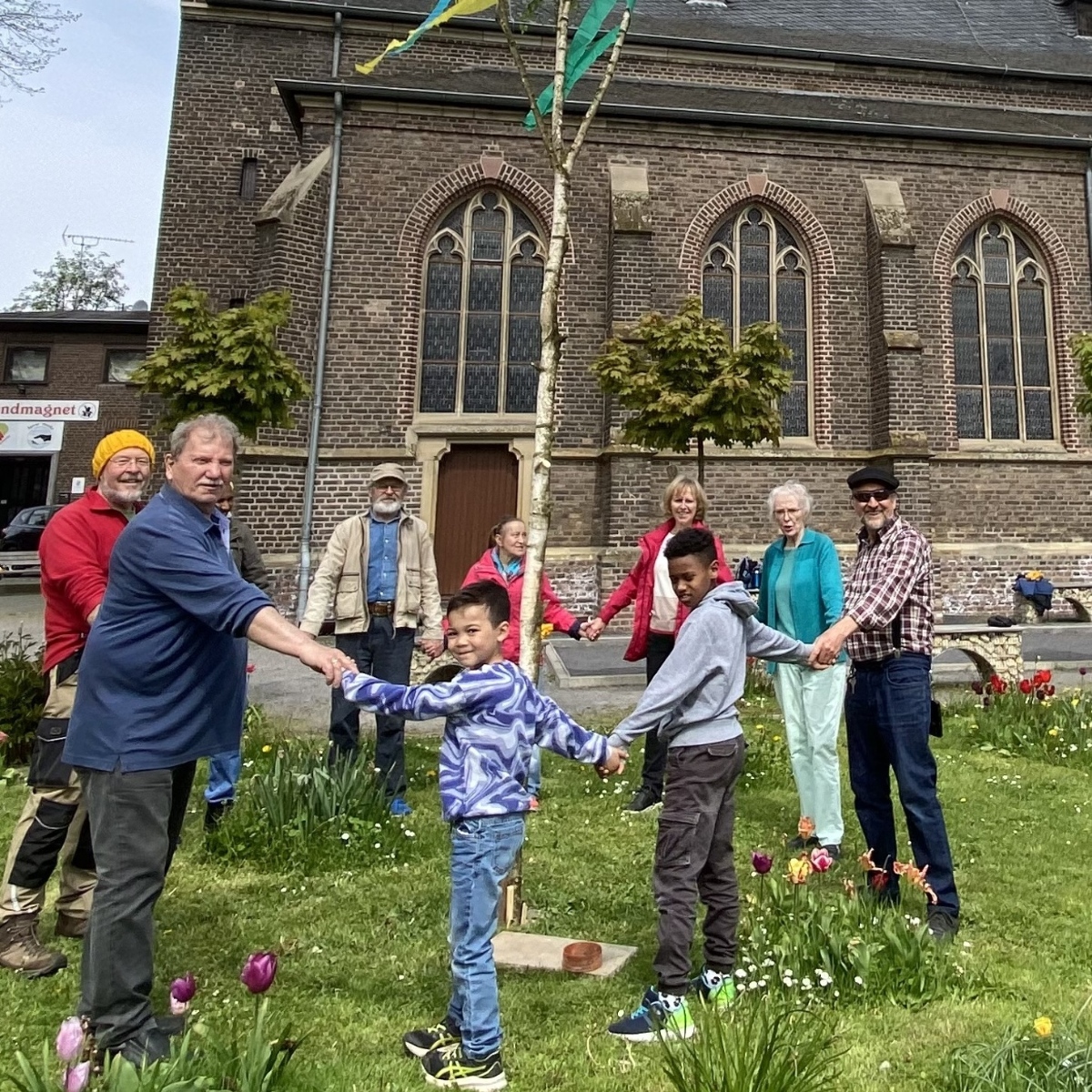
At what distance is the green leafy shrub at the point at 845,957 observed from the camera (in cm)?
247

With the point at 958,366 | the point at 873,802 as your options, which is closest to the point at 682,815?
the point at 873,802

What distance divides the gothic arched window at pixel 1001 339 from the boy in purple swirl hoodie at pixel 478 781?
543 inches

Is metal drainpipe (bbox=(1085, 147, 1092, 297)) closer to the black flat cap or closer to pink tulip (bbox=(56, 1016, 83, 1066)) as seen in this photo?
the black flat cap

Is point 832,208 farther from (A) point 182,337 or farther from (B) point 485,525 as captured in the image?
(A) point 182,337

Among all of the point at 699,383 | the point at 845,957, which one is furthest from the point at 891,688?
the point at 699,383

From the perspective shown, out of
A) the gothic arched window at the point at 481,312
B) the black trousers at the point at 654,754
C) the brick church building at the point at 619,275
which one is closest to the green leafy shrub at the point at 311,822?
the black trousers at the point at 654,754

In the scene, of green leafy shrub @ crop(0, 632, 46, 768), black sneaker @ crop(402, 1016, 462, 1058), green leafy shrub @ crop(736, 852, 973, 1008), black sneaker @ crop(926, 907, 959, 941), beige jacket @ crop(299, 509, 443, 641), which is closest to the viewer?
black sneaker @ crop(402, 1016, 462, 1058)

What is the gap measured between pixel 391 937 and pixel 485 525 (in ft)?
33.6

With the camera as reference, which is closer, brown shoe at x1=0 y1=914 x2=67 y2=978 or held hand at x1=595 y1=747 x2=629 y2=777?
held hand at x1=595 y1=747 x2=629 y2=777

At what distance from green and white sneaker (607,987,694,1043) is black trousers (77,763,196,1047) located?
1348 mm

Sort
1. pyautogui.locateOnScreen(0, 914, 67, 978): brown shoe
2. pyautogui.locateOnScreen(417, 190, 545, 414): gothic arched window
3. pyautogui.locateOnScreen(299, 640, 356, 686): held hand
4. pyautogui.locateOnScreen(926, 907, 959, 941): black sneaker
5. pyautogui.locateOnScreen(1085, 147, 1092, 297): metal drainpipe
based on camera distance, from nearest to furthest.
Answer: pyautogui.locateOnScreen(299, 640, 356, 686): held hand → pyautogui.locateOnScreen(0, 914, 67, 978): brown shoe → pyautogui.locateOnScreen(926, 907, 959, 941): black sneaker → pyautogui.locateOnScreen(417, 190, 545, 414): gothic arched window → pyautogui.locateOnScreen(1085, 147, 1092, 297): metal drainpipe

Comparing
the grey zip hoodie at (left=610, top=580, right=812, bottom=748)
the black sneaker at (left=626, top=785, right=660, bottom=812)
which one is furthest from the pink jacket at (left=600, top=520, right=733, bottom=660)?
the grey zip hoodie at (left=610, top=580, right=812, bottom=748)

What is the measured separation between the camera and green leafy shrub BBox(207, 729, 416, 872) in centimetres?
370

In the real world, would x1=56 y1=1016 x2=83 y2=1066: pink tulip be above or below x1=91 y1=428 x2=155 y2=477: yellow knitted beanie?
below
